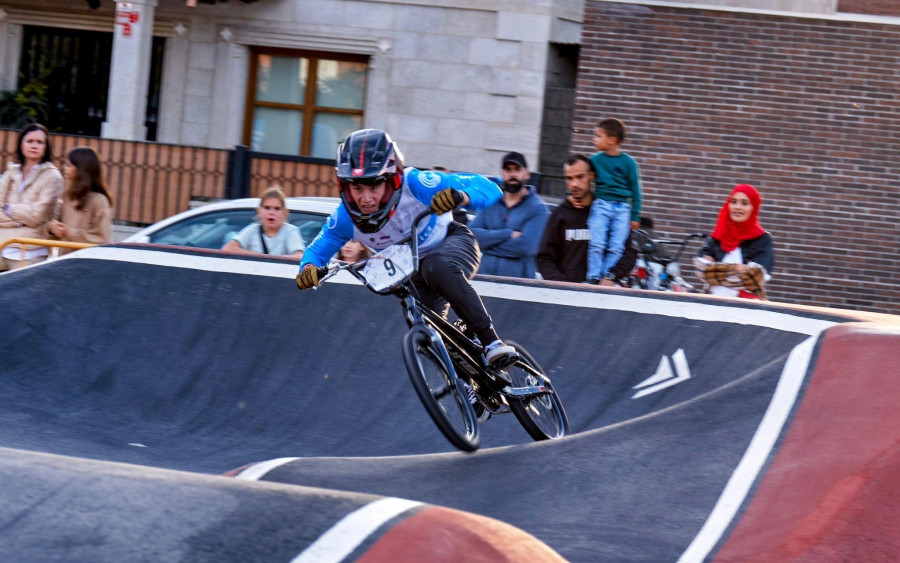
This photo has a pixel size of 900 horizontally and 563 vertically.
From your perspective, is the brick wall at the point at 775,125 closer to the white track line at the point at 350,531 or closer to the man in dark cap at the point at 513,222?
the man in dark cap at the point at 513,222

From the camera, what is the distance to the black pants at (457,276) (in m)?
5.42

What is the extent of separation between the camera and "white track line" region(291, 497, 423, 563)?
2.88 meters

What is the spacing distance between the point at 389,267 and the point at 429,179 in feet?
1.69

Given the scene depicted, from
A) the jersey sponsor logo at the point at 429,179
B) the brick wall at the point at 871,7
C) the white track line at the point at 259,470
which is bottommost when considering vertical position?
the white track line at the point at 259,470

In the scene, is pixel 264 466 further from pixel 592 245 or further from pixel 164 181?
pixel 164 181

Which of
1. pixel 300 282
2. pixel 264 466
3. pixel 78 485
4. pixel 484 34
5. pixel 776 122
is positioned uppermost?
pixel 484 34

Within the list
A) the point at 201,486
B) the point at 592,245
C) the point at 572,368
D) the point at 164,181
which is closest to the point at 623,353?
the point at 572,368

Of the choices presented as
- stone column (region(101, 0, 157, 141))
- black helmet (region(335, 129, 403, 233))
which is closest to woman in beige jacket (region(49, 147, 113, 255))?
black helmet (region(335, 129, 403, 233))

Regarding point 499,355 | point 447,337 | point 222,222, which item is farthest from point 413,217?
point 222,222

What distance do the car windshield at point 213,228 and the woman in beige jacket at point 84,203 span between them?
1.62 ft

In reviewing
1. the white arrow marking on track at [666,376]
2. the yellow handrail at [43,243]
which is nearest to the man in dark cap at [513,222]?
the white arrow marking on track at [666,376]

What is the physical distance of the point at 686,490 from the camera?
15.5 ft

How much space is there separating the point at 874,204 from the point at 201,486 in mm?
12217

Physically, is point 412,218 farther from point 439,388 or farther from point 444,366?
point 439,388
